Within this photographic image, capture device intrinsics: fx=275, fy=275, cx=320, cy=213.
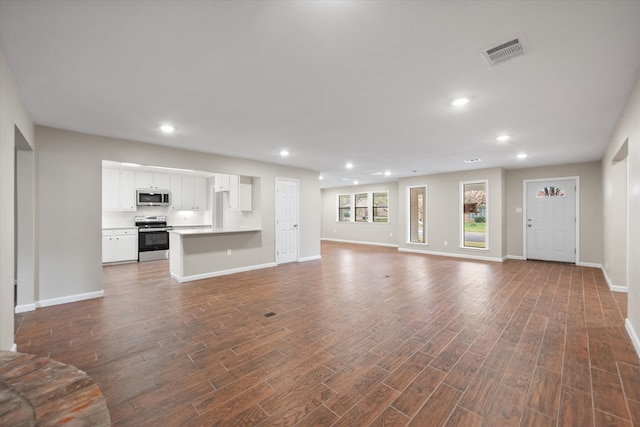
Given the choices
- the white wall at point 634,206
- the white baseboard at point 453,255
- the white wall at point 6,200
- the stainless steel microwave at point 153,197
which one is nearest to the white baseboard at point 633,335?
the white wall at point 634,206

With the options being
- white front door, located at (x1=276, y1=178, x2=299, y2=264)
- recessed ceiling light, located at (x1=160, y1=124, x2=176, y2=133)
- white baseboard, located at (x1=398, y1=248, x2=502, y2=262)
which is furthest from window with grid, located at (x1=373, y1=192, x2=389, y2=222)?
recessed ceiling light, located at (x1=160, y1=124, x2=176, y2=133)

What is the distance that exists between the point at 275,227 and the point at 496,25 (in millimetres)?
5602

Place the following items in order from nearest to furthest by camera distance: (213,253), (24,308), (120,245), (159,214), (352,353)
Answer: (352,353) → (24,308) → (213,253) → (120,245) → (159,214)

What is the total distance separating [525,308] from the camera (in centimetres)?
365

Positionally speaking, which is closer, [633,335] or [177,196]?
[633,335]

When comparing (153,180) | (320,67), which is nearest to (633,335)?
(320,67)

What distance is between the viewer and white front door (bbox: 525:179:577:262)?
664 cm

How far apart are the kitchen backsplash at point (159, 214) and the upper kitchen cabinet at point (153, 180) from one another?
0.63m

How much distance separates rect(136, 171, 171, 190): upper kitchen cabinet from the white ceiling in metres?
3.65

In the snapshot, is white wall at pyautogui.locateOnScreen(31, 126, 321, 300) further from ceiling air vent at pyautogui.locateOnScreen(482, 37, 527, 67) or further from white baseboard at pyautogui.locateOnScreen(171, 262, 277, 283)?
ceiling air vent at pyautogui.locateOnScreen(482, 37, 527, 67)

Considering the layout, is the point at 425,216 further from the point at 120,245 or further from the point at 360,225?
the point at 120,245

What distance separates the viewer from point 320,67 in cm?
228

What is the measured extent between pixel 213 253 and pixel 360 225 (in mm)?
Result: 6664

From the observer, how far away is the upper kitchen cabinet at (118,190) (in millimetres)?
6848
